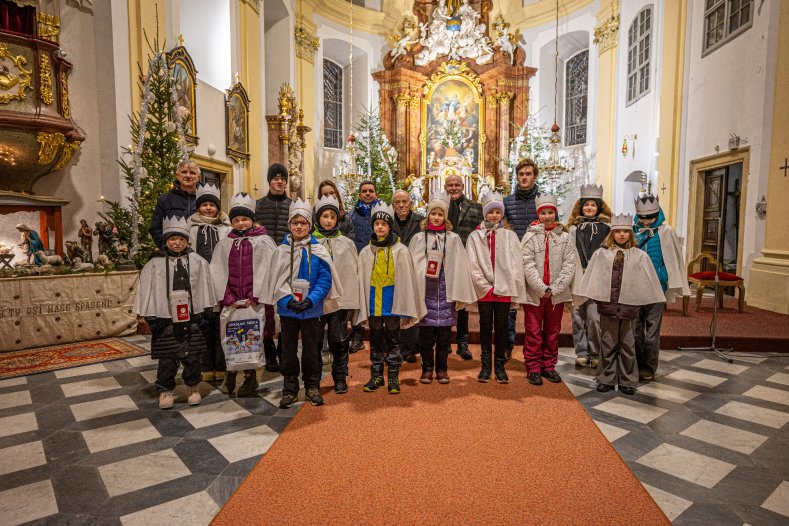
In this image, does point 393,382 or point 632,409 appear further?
point 393,382

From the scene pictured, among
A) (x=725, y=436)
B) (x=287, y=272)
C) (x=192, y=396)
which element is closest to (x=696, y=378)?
(x=725, y=436)

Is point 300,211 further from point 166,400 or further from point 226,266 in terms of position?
point 166,400

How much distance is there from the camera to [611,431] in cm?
304

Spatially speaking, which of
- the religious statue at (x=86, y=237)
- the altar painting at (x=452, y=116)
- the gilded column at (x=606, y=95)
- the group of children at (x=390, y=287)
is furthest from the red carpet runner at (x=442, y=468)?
the altar painting at (x=452, y=116)

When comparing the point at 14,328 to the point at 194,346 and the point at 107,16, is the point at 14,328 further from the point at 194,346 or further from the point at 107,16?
the point at 107,16

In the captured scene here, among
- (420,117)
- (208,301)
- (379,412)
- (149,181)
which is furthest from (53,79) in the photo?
(420,117)

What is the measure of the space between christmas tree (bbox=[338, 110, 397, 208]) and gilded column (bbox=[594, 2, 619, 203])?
651cm

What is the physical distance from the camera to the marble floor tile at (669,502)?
2.14 meters

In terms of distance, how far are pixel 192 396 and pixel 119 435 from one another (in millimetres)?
614

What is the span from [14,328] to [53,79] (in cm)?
336

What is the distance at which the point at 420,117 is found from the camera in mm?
16344

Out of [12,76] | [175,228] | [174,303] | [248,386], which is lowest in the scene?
[248,386]

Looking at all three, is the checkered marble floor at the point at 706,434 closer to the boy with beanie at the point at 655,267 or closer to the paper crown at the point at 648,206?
the boy with beanie at the point at 655,267

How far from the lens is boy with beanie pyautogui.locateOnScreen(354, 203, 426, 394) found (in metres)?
3.66
